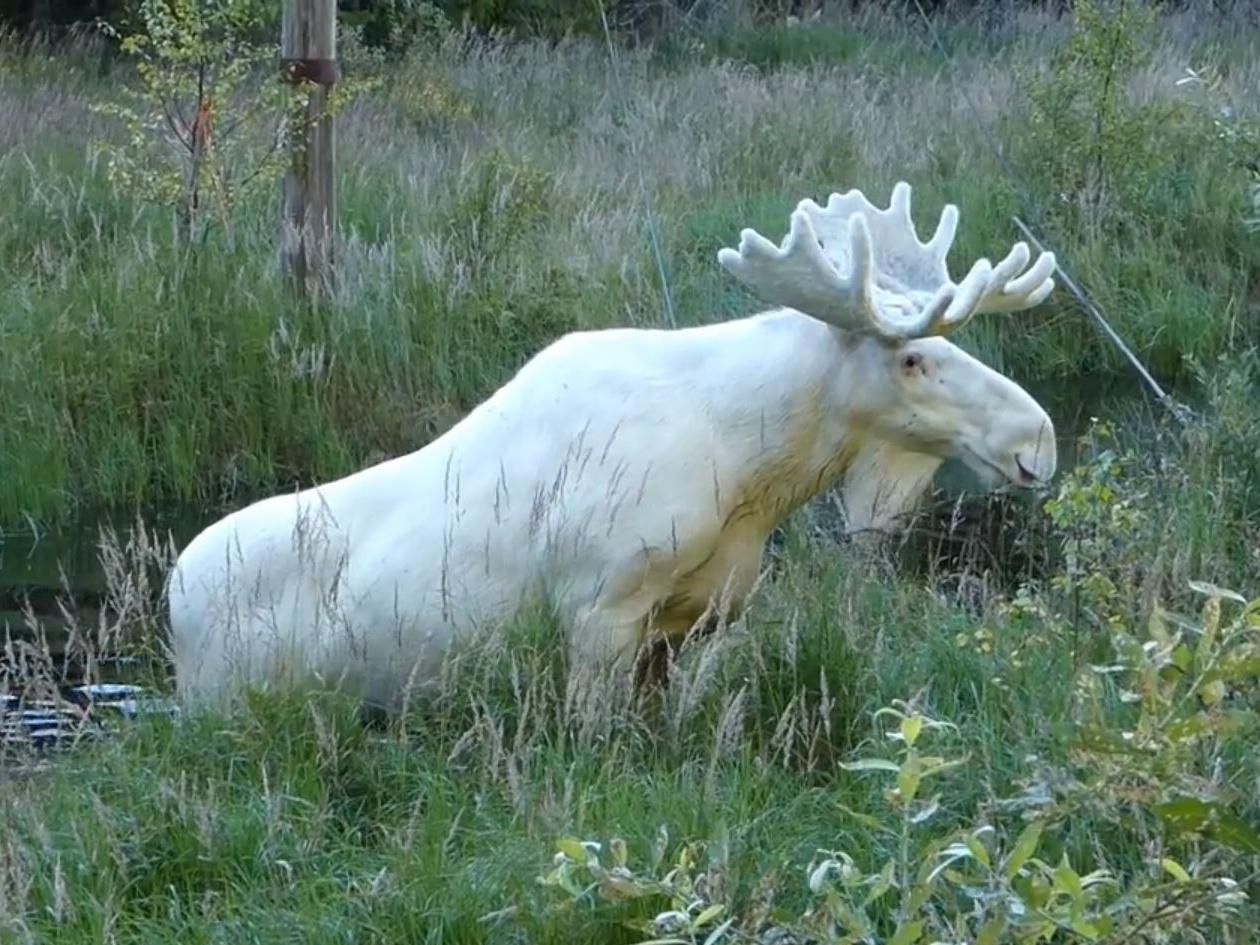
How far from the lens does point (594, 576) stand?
199 inches

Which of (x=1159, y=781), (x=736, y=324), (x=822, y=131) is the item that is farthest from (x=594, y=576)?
(x=822, y=131)

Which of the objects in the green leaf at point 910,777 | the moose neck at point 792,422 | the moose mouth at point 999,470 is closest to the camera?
the green leaf at point 910,777

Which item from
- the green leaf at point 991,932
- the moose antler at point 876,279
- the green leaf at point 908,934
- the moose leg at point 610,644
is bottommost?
the moose leg at point 610,644

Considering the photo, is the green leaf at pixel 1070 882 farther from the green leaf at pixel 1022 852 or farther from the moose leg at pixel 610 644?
the moose leg at pixel 610 644

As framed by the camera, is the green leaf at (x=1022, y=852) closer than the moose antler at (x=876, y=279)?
Yes

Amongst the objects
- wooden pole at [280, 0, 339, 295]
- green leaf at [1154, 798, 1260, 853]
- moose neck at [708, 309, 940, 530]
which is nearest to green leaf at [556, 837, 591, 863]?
green leaf at [1154, 798, 1260, 853]

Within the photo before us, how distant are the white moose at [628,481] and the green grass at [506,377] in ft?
0.63

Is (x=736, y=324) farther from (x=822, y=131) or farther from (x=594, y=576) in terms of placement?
(x=822, y=131)

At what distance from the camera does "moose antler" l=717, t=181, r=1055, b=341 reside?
16.5ft

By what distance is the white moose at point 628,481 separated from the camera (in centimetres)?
507

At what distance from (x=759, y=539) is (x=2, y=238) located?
20.5 feet

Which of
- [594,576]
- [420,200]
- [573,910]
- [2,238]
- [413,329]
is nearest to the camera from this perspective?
[573,910]

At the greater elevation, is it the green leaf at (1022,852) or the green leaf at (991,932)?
the green leaf at (1022,852)

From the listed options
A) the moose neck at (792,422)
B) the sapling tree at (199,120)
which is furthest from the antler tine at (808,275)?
the sapling tree at (199,120)
